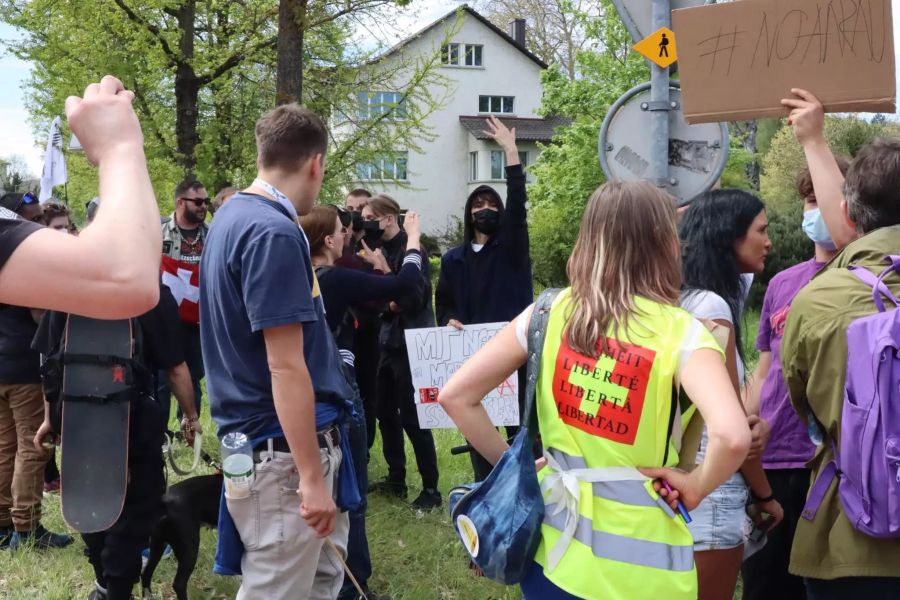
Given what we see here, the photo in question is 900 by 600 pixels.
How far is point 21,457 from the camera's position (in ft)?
17.7

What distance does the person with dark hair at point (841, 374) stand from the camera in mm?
2328

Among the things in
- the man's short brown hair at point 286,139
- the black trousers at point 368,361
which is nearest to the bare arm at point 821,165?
the man's short brown hair at point 286,139

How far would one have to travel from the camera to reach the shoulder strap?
2.29 metres

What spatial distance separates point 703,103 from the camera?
321cm

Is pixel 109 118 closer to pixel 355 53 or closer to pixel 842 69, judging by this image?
pixel 842 69

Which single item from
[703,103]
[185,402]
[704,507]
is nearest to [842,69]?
[703,103]

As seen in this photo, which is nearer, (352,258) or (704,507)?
(704,507)

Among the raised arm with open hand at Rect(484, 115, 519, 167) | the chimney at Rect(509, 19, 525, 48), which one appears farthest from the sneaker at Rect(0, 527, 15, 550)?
the chimney at Rect(509, 19, 525, 48)

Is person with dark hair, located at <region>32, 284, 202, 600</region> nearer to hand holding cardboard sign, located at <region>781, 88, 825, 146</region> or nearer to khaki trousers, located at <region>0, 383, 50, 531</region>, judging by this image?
khaki trousers, located at <region>0, 383, 50, 531</region>

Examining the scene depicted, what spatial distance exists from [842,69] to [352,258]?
311 cm

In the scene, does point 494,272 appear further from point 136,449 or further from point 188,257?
point 188,257

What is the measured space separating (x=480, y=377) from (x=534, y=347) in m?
0.19

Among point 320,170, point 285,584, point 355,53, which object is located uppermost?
point 355,53

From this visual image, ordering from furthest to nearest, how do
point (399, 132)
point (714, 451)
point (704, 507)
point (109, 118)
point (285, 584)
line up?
point (399, 132), point (285, 584), point (704, 507), point (714, 451), point (109, 118)
